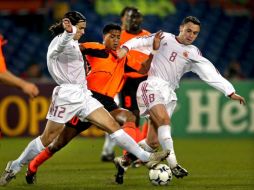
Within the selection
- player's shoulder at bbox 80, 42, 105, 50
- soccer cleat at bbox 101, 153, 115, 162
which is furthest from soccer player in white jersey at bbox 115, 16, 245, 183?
soccer cleat at bbox 101, 153, 115, 162

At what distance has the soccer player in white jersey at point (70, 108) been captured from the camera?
Result: 916cm

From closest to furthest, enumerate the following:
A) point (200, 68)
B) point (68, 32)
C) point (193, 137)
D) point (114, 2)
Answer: point (68, 32)
point (200, 68)
point (193, 137)
point (114, 2)

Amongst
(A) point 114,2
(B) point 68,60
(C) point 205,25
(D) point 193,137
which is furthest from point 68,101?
(C) point 205,25

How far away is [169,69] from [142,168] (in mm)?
2051

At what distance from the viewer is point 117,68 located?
1071 centimetres

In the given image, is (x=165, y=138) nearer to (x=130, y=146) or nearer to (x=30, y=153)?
(x=130, y=146)

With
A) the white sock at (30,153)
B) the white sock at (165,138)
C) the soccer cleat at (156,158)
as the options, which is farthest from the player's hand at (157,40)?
the white sock at (30,153)

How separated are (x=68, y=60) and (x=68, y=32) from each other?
595 mm

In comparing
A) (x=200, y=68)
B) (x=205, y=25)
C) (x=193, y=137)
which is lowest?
(x=193, y=137)

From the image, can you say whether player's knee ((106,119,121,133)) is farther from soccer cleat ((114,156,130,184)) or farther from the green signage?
the green signage

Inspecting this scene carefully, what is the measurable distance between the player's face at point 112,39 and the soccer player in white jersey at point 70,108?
81 cm

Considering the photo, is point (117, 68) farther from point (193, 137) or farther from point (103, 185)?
point (193, 137)

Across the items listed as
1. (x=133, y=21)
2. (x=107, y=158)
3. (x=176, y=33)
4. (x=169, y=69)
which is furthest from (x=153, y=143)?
(x=176, y=33)

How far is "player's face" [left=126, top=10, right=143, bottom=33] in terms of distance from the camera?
12148 millimetres
